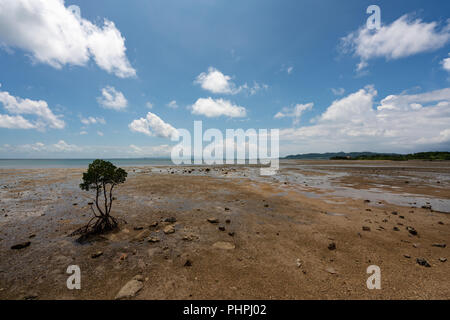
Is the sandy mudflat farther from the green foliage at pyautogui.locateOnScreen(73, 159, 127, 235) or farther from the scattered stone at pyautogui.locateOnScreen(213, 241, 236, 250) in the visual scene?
the green foliage at pyautogui.locateOnScreen(73, 159, 127, 235)

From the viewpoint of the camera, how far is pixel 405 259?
6.36 meters

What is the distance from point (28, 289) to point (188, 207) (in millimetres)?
8657

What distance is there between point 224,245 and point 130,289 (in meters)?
3.85

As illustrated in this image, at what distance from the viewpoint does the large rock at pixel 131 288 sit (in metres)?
4.60

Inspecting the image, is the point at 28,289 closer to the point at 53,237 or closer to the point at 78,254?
the point at 78,254

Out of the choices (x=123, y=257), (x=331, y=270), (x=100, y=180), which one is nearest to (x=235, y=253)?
(x=331, y=270)

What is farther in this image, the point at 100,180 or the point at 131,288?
the point at 100,180

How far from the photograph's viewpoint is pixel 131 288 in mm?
4832

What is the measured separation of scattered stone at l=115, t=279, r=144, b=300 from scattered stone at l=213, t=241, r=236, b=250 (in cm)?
325

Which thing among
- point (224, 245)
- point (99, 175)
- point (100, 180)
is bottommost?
point (224, 245)

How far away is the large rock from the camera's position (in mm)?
4598

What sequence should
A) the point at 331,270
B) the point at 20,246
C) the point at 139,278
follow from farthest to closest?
the point at 20,246 < the point at 331,270 < the point at 139,278

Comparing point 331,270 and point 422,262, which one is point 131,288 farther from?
point 422,262
